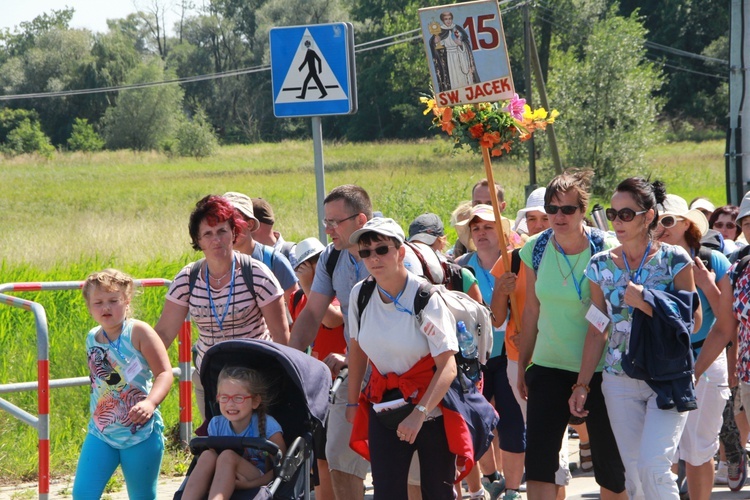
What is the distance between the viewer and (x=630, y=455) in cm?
495

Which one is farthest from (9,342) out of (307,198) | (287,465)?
(307,198)

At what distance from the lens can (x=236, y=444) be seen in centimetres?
465

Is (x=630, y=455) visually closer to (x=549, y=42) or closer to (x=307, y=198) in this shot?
(x=307, y=198)

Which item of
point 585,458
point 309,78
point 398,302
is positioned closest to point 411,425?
point 398,302

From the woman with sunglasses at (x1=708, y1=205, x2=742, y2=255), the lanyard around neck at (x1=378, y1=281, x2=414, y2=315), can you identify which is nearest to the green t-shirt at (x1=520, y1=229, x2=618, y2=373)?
the lanyard around neck at (x1=378, y1=281, x2=414, y2=315)

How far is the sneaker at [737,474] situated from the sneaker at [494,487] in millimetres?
1540

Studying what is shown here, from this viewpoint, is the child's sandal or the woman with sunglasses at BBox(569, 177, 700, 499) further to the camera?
the child's sandal

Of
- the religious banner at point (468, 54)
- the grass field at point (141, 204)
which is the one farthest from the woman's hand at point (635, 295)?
the grass field at point (141, 204)

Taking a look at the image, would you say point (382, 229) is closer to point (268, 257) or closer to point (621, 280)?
point (621, 280)

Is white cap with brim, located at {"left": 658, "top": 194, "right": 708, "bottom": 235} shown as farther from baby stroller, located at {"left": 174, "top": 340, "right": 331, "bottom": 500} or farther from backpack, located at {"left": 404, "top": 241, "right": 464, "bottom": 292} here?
baby stroller, located at {"left": 174, "top": 340, "right": 331, "bottom": 500}

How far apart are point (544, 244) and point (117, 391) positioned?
2356mm

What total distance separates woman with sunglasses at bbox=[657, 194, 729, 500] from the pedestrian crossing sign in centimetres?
223

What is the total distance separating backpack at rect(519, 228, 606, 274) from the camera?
5.38 m

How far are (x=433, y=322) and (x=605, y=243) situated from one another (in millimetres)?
1282
